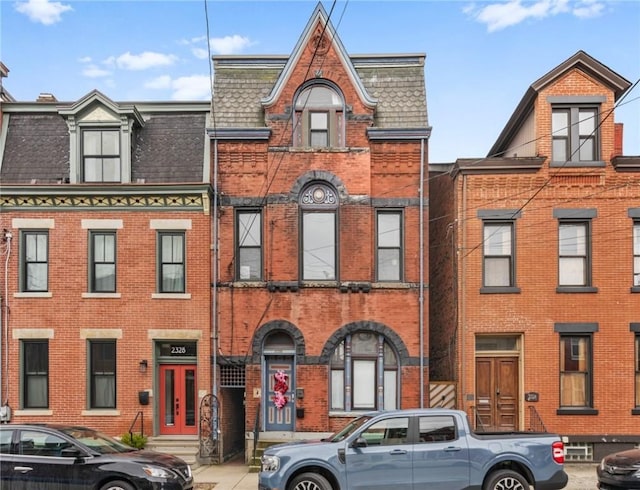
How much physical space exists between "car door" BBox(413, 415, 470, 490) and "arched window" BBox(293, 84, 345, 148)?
30.2 ft

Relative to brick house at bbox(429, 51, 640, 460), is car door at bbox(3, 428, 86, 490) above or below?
below

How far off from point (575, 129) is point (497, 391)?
7674 mm

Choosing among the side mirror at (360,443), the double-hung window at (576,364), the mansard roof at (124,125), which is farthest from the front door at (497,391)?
the mansard roof at (124,125)

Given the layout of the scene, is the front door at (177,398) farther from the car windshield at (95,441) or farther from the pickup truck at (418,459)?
the pickup truck at (418,459)

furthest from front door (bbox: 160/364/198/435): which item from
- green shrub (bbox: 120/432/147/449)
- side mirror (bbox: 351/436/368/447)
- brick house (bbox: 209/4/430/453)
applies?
side mirror (bbox: 351/436/368/447)

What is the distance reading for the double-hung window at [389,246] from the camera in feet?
56.2

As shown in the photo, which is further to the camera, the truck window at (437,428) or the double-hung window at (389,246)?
the double-hung window at (389,246)

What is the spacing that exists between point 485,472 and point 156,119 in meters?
13.6

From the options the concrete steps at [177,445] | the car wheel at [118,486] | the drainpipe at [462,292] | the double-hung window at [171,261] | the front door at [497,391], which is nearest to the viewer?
the car wheel at [118,486]

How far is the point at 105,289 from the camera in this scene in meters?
17.2

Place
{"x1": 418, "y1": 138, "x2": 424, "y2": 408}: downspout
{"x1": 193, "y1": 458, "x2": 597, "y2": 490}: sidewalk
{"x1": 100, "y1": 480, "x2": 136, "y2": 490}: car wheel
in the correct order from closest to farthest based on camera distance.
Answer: {"x1": 100, "y1": 480, "x2": 136, "y2": 490}: car wheel → {"x1": 193, "y1": 458, "x2": 597, "y2": 490}: sidewalk → {"x1": 418, "y1": 138, "x2": 424, "y2": 408}: downspout

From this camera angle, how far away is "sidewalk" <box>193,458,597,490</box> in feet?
43.9

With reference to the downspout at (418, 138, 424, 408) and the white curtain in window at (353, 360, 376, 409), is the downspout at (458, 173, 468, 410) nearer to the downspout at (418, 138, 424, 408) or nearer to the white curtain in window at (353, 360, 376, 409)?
the downspout at (418, 138, 424, 408)

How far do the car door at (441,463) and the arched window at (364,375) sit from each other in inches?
234
